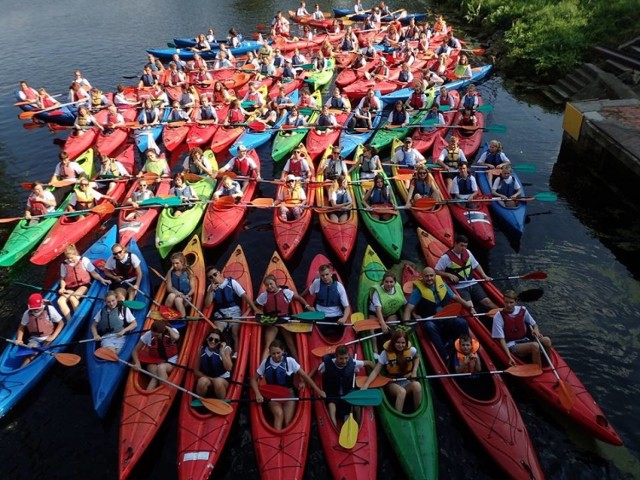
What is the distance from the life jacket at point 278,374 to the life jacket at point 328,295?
4.83 feet

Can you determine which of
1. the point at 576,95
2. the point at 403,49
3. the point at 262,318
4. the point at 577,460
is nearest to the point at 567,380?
the point at 577,460

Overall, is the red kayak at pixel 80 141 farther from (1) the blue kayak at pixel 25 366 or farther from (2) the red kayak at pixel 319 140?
(1) the blue kayak at pixel 25 366

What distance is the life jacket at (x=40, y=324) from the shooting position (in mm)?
7387

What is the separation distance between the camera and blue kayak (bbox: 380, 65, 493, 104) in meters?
16.6

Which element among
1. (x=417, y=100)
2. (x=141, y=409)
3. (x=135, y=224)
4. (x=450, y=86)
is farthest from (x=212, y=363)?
(x=450, y=86)

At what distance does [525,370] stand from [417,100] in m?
10.8

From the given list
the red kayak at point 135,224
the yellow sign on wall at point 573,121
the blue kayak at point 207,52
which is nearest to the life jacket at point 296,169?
the red kayak at point 135,224

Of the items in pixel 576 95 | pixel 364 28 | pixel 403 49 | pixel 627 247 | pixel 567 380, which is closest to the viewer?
pixel 567 380

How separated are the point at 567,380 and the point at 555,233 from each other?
16.9 ft

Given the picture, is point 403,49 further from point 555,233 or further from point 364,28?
point 555,233

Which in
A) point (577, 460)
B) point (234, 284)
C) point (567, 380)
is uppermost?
point (234, 284)

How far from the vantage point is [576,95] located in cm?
1652

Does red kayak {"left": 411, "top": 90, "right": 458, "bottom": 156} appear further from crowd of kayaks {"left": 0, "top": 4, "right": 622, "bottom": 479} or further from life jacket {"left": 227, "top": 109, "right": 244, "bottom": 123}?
life jacket {"left": 227, "top": 109, "right": 244, "bottom": 123}

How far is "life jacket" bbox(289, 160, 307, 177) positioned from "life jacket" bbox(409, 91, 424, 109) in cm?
571
